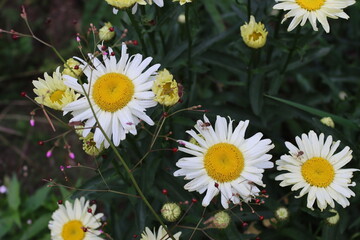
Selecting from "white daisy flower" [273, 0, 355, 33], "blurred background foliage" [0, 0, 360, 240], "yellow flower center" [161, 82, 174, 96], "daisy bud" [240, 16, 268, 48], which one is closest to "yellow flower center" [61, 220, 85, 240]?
"blurred background foliage" [0, 0, 360, 240]

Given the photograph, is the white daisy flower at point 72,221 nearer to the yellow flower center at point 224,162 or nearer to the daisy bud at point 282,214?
A: the yellow flower center at point 224,162

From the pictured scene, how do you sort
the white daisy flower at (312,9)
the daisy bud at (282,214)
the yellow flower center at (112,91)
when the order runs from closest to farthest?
the yellow flower center at (112,91), the white daisy flower at (312,9), the daisy bud at (282,214)

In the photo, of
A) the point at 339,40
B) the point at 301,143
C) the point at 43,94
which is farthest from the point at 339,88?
the point at 43,94

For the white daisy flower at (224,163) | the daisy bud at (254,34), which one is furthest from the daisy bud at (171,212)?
the daisy bud at (254,34)

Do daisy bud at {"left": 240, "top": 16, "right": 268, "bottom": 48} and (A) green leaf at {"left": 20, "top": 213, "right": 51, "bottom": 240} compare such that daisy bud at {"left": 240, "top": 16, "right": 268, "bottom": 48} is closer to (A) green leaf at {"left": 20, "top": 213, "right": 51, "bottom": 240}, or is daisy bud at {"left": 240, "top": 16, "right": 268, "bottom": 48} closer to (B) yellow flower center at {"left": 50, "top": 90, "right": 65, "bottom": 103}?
(B) yellow flower center at {"left": 50, "top": 90, "right": 65, "bottom": 103}

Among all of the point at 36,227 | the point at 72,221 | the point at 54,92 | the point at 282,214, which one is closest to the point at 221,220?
the point at 282,214
